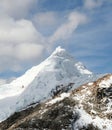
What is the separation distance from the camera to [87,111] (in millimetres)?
129625

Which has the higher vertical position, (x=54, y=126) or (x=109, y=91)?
(x=109, y=91)

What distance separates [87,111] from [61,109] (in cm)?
748

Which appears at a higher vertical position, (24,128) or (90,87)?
(90,87)

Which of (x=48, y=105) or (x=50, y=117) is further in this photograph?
(x=48, y=105)

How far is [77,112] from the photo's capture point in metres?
129

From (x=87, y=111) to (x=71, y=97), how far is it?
9.79 meters

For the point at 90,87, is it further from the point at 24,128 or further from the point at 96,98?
the point at 24,128

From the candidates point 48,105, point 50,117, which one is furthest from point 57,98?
point 50,117

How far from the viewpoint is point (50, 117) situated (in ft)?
426

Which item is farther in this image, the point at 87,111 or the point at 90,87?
the point at 90,87

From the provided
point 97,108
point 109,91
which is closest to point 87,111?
point 97,108

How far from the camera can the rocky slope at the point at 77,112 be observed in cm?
12456

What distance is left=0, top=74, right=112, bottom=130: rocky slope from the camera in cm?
12456

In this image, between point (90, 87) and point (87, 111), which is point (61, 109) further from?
point (90, 87)
